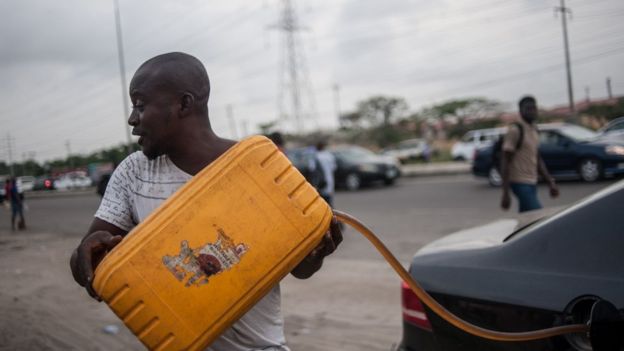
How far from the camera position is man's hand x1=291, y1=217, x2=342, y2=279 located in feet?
4.59

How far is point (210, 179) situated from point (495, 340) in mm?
1286

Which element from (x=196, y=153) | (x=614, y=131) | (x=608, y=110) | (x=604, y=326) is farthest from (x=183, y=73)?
(x=614, y=131)

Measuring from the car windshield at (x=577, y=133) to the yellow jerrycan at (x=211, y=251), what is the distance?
11.7 metres

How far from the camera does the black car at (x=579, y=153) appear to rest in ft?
34.9

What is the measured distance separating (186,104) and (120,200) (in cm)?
35

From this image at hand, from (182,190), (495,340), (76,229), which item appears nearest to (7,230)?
(182,190)

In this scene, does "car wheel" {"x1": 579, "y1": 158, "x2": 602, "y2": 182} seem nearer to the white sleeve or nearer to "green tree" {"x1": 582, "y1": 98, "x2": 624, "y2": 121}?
"green tree" {"x1": 582, "y1": 98, "x2": 624, "y2": 121}

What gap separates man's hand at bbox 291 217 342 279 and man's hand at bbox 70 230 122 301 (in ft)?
1.75

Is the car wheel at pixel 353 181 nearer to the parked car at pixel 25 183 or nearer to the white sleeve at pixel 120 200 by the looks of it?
the parked car at pixel 25 183

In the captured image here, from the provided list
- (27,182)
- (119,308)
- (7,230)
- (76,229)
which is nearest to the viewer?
(119,308)

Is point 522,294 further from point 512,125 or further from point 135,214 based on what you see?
point 512,125

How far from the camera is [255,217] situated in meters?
1.26

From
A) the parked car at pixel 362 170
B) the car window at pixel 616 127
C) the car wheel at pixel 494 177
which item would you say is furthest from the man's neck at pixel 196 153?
the parked car at pixel 362 170

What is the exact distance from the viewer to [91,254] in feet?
4.23
